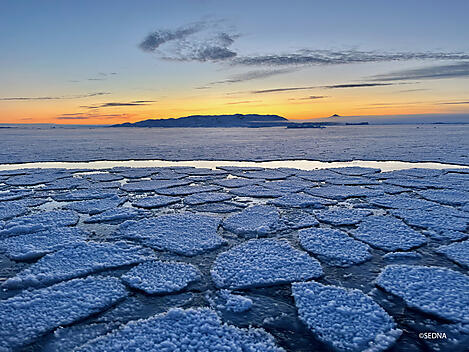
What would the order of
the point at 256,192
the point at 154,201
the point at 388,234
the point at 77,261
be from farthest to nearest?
the point at 256,192 < the point at 154,201 < the point at 388,234 < the point at 77,261

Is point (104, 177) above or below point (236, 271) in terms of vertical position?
above

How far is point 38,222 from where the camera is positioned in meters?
3.78

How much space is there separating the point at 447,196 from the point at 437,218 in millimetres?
1430

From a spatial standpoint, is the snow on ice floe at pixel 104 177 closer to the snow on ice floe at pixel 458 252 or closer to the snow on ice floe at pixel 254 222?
the snow on ice floe at pixel 254 222

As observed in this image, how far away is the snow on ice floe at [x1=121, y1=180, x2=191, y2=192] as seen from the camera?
573 cm

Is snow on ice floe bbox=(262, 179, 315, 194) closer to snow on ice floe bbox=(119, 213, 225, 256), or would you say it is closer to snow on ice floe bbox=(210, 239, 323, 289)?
snow on ice floe bbox=(119, 213, 225, 256)

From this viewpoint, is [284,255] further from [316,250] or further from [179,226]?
[179,226]

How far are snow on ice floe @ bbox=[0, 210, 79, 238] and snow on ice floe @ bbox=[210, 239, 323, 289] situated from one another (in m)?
2.13

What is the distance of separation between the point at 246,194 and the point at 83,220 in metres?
2.48

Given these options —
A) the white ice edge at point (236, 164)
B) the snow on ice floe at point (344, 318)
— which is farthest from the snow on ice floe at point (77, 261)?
the white ice edge at point (236, 164)

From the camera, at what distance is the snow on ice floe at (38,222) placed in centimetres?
351

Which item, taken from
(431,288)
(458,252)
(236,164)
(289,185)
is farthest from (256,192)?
(236,164)

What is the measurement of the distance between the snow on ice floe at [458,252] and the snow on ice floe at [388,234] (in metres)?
0.22

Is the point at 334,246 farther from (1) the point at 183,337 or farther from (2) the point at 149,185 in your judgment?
(2) the point at 149,185
